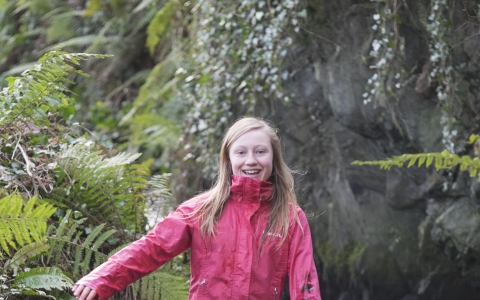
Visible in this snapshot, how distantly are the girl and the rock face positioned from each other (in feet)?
5.83

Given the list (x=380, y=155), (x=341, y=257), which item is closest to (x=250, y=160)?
(x=380, y=155)

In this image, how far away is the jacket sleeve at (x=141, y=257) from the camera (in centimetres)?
257

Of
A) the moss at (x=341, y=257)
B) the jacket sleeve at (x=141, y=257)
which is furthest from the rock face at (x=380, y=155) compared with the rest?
the jacket sleeve at (x=141, y=257)

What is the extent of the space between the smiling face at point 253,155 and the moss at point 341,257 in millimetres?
2873

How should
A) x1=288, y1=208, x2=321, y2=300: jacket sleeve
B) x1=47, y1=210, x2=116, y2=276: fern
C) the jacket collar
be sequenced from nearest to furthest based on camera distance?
x1=288, y1=208, x2=321, y2=300: jacket sleeve < the jacket collar < x1=47, y1=210, x2=116, y2=276: fern

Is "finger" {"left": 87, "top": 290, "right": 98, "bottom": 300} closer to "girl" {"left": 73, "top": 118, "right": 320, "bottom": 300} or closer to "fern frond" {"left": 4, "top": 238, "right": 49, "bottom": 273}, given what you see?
"girl" {"left": 73, "top": 118, "right": 320, "bottom": 300}

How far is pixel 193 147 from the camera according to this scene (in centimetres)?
668

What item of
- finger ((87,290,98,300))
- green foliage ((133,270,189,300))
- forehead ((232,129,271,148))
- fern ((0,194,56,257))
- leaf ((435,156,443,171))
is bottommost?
green foliage ((133,270,189,300))

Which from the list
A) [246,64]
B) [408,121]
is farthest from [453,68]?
[246,64]

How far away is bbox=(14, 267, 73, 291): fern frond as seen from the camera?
10.1 feet

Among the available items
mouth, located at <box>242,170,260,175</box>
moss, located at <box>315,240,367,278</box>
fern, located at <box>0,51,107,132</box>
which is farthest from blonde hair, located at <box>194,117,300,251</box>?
moss, located at <box>315,240,367,278</box>

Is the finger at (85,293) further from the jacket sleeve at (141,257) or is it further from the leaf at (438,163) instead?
the leaf at (438,163)

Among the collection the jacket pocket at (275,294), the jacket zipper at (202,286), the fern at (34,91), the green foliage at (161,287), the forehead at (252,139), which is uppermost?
the fern at (34,91)

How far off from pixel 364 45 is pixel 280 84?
745mm
